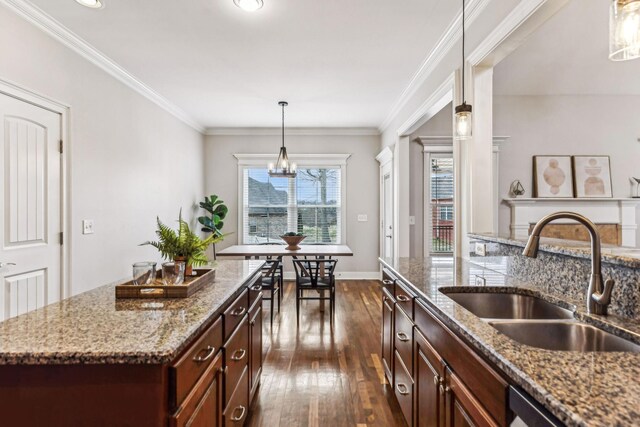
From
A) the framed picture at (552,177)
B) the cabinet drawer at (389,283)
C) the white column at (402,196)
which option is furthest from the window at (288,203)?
Result: the cabinet drawer at (389,283)

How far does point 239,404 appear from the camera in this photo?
70.8 inches

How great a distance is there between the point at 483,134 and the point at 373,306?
110 inches

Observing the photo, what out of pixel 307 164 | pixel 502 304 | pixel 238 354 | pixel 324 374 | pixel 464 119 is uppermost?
pixel 307 164

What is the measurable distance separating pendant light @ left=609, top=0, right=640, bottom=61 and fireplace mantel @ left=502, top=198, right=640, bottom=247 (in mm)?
3686

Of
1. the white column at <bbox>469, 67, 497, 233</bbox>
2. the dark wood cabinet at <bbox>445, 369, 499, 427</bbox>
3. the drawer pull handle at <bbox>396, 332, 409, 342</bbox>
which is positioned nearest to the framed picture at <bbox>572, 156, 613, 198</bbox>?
the white column at <bbox>469, 67, 497, 233</bbox>

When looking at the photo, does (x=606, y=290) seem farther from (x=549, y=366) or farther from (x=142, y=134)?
(x=142, y=134)

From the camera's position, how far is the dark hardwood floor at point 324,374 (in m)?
2.15

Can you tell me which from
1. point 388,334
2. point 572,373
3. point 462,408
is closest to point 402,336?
point 388,334

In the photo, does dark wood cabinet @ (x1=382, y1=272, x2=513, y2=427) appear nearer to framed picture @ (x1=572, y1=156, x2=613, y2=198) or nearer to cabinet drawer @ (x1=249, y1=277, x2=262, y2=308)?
cabinet drawer @ (x1=249, y1=277, x2=262, y2=308)

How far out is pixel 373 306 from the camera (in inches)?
177

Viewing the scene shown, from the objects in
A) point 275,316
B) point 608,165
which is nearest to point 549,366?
point 275,316

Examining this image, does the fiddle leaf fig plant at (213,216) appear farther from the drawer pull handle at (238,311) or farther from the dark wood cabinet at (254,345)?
the drawer pull handle at (238,311)

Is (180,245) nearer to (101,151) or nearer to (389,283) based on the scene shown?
(389,283)

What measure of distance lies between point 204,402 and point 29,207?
7.68 ft
